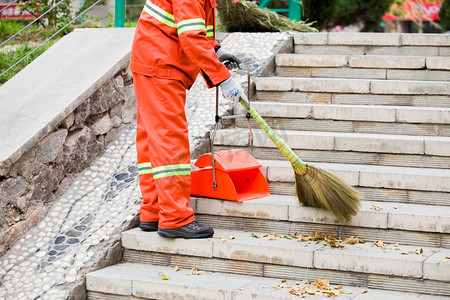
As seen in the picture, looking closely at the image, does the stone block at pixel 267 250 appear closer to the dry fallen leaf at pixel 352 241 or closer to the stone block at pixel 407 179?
the dry fallen leaf at pixel 352 241

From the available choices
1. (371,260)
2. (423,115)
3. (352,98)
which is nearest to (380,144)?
(423,115)

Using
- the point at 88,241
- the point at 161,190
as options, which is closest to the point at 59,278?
the point at 88,241

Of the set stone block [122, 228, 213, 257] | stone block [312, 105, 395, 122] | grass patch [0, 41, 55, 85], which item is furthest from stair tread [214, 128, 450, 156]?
grass patch [0, 41, 55, 85]

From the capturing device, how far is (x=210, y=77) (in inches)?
148

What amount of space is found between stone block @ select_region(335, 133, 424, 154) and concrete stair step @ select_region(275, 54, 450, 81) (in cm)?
114

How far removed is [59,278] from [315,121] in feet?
8.05

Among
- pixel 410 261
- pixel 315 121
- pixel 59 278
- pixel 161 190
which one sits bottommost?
pixel 59 278

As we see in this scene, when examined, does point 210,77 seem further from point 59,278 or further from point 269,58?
point 269,58

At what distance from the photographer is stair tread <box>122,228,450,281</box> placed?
11.3ft

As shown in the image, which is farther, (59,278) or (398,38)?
(398,38)

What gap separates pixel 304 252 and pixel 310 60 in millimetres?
2733

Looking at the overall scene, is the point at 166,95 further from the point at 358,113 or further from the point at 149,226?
the point at 358,113

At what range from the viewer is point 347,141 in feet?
15.4

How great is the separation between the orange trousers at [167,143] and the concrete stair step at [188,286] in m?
0.34
